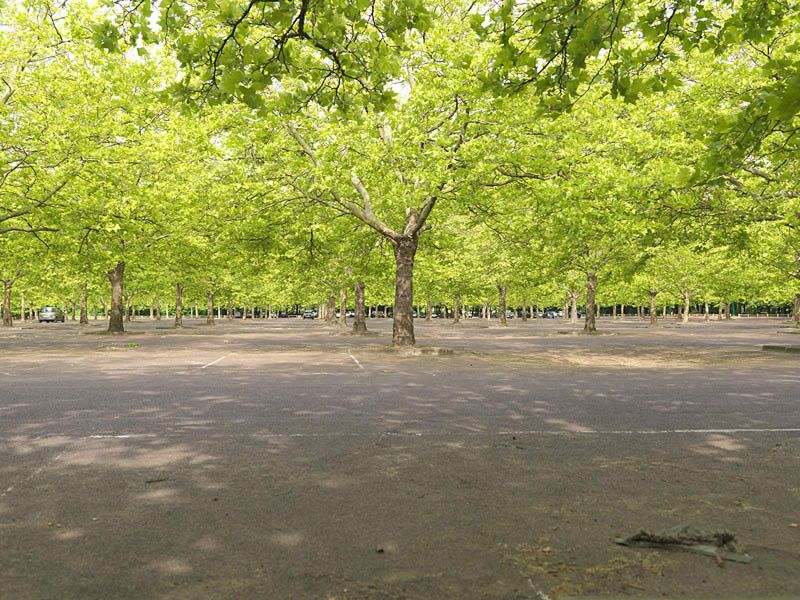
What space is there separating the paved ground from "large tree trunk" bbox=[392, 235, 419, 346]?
11180 millimetres

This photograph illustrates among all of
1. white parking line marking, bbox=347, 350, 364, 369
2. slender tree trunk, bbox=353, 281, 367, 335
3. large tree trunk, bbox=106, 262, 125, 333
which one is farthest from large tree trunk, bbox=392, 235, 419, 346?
large tree trunk, bbox=106, 262, 125, 333

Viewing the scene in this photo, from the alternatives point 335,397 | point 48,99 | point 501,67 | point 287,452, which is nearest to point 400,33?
point 501,67

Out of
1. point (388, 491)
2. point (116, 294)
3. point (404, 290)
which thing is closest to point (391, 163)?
point (404, 290)

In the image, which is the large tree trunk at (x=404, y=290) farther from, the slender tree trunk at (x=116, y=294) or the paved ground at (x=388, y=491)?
the slender tree trunk at (x=116, y=294)

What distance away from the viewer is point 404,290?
73.0 feet

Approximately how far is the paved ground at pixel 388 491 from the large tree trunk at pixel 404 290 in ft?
36.7

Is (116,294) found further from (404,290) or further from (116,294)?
(404,290)

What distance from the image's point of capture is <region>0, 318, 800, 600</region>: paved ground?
11.4 ft

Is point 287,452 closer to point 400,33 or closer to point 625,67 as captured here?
point 400,33

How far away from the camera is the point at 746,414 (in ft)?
29.0

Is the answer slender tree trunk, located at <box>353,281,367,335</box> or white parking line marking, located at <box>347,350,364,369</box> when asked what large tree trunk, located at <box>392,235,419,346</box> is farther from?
slender tree trunk, located at <box>353,281,367,335</box>

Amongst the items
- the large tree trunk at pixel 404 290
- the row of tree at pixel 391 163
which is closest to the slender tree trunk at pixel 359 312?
the row of tree at pixel 391 163

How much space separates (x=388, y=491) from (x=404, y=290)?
56.9 ft

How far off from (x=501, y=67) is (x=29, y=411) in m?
7.91
